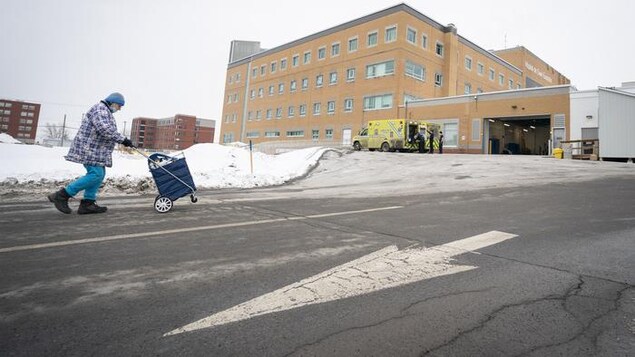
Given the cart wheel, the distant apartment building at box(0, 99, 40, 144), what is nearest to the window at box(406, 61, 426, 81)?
the cart wheel

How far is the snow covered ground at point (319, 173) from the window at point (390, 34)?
20.6 metres

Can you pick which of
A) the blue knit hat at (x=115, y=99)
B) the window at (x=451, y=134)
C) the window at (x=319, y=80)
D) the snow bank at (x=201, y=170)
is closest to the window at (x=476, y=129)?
the window at (x=451, y=134)

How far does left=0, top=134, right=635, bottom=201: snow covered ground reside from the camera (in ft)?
32.2

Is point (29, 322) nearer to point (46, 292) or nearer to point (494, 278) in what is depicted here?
point (46, 292)

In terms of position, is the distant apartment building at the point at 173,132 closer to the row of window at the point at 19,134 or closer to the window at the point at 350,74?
the row of window at the point at 19,134

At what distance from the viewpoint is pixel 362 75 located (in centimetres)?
4181

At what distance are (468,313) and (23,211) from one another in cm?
669

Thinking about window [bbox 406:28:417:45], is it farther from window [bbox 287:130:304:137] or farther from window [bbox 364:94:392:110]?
window [bbox 287:130:304:137]

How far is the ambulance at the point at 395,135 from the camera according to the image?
28414 mm

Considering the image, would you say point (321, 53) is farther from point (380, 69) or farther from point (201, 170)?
point (201, 170)

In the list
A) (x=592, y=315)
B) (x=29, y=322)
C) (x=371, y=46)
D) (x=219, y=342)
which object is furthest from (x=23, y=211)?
(x=371, y=46)

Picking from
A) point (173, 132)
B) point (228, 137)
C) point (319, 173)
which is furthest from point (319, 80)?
point (173, 132)

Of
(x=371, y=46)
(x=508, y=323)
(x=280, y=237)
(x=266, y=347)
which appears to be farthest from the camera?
(x=371, y=46)

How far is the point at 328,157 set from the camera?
2302cm
